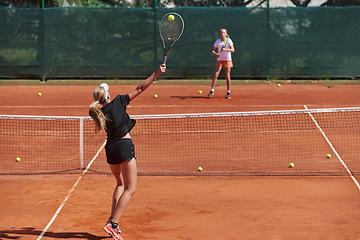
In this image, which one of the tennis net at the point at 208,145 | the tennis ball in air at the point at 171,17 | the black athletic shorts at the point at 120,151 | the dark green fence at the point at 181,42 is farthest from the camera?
the dark green fence at the point at 181,42

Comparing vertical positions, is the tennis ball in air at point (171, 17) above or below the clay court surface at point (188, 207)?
above

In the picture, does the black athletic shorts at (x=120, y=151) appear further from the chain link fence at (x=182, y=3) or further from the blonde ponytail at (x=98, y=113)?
the chain link fence at (x=182, y=3)

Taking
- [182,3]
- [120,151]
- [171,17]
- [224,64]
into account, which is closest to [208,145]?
[171,17]

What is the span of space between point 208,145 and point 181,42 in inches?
305

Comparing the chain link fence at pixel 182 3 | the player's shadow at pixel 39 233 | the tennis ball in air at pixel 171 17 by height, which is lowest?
the player's shadow at pixel 39 233

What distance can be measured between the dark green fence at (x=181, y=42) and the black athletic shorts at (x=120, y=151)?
11650mm

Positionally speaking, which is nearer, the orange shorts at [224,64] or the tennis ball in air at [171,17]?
the tennis ball in air at [171,17]

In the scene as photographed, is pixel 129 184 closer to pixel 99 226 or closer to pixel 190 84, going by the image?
pixel 99 226

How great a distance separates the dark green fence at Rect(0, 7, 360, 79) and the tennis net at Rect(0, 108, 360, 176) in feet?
17.0

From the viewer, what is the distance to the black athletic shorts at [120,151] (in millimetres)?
4637

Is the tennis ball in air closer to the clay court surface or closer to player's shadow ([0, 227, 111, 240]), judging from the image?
the clay court surface

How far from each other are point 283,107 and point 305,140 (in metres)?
3.48

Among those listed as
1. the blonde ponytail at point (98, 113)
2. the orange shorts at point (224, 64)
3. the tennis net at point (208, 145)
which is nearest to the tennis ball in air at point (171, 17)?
the blonde ponytail at point (98, 113)

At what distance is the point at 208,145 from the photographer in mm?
9000
